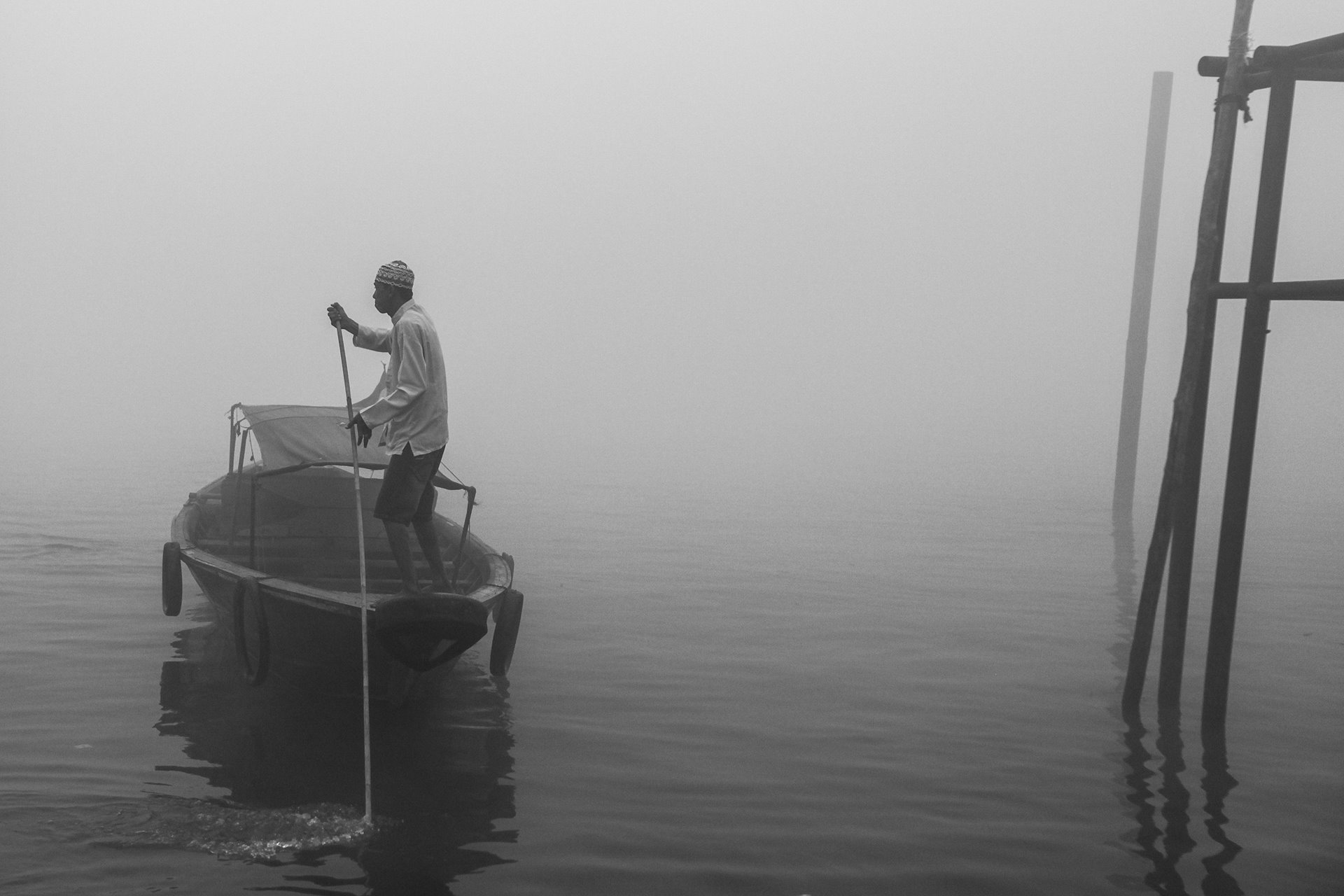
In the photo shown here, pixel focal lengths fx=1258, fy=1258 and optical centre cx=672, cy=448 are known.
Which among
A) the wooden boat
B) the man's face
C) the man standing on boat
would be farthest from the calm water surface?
the man's face

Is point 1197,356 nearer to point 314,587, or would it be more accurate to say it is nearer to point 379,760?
point 379,760

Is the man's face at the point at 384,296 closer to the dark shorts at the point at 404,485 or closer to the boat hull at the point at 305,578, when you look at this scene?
the dark shorts at the point at 404,485

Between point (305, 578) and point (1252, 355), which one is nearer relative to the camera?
point (1252, 355)

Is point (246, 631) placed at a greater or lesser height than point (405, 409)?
lesser

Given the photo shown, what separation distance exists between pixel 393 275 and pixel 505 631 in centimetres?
235

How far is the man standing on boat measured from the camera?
7.24 meters

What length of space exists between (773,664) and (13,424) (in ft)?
134

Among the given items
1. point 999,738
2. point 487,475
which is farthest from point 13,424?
point 999,738

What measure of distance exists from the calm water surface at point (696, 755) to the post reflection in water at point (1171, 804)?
0.07ft

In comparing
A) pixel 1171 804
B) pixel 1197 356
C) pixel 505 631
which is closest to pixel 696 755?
pixel 505 631

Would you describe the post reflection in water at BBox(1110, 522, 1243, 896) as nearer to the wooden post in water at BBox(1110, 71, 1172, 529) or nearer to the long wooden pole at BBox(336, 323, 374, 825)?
the long wooden pole at BBox(336, 323, 374, 825)

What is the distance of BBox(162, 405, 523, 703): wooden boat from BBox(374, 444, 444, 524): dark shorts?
1.69 feet

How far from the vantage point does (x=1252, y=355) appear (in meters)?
7.12

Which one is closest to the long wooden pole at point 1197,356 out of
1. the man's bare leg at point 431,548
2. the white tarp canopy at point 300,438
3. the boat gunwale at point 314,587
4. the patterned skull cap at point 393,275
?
the boat gunwale at point 314,587
